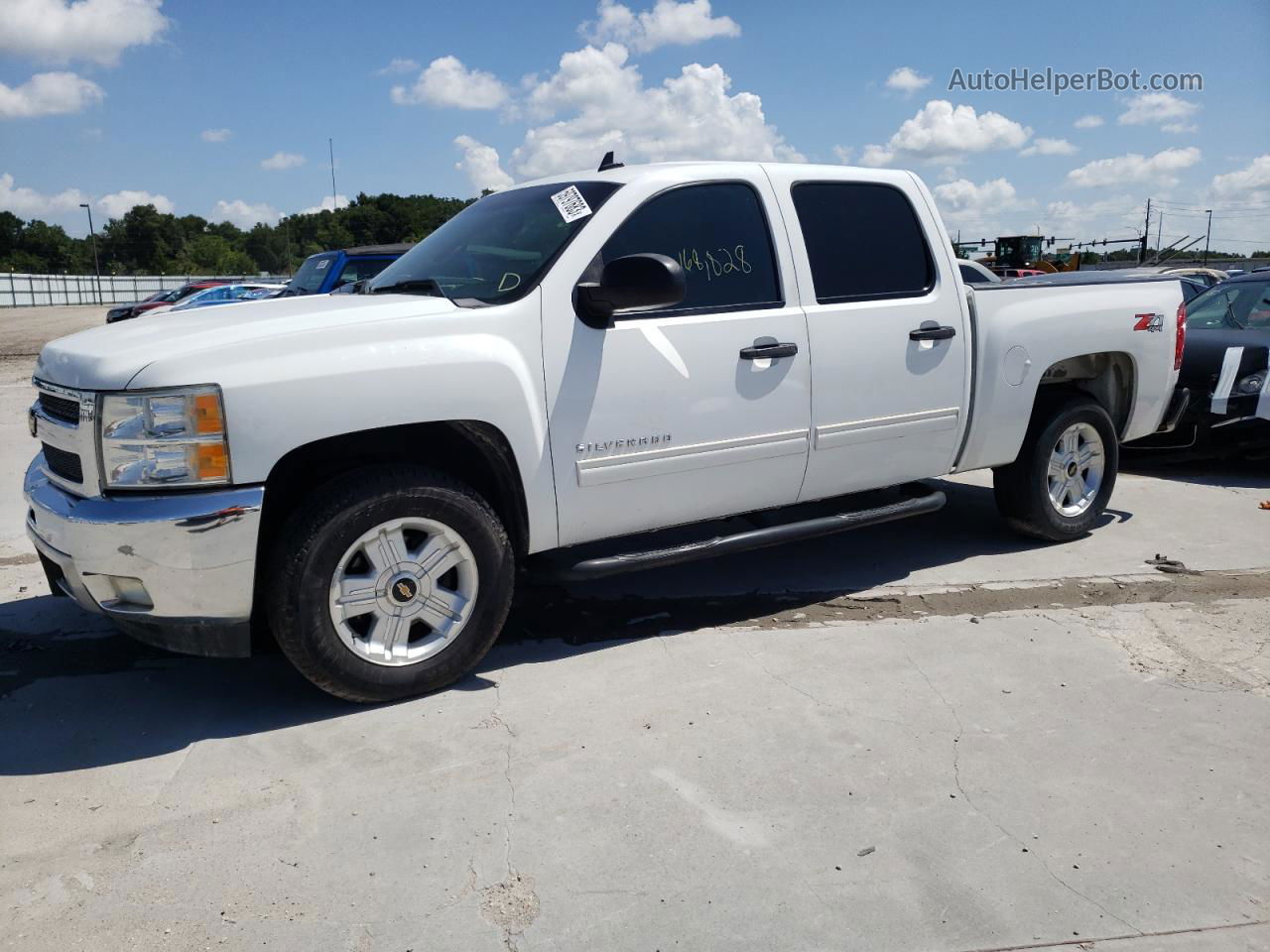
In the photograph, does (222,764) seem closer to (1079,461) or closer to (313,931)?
(313,931)

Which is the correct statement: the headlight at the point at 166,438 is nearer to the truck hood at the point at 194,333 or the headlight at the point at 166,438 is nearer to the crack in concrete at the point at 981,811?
the truck hood at the point at 194,333

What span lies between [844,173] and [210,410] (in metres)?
3.05

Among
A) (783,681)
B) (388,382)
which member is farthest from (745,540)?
(388,382)

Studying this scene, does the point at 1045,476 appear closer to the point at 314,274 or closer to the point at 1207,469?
the point at 1207,469

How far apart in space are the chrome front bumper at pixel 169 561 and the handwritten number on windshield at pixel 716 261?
1.92 m

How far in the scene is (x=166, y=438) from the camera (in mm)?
3123

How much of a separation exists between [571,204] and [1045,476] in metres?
3.07

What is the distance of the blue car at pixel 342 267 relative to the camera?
12.0 meters

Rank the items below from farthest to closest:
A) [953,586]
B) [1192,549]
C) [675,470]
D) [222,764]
A: 1. [1192,549]
2. [953,586]
3. [675,470]
4. [222,764]

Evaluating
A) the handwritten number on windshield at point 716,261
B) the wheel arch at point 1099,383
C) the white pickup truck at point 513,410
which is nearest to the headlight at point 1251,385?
the wheel arch at point 1099,383

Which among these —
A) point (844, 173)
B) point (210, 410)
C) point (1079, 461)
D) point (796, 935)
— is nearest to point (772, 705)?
point (796, 935)

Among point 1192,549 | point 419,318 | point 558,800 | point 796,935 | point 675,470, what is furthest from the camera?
point 1192,549

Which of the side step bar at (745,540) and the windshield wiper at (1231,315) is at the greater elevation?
the windshield wiper at (1231,315)

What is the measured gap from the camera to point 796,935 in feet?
7.86
